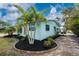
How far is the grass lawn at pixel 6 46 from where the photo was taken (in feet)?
7.93

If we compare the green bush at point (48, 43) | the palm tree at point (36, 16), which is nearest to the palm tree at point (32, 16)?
the palm tree at point (36, 16)

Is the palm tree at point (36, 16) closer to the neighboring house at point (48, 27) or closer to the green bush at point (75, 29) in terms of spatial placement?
the neighboring house at point (48, 27)

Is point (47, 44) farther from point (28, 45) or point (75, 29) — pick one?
point (75, 29)

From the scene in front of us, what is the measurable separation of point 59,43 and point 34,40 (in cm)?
35

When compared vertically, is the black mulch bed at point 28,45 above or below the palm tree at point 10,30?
Answer: below

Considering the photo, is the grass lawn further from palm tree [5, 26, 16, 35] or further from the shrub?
the shrub

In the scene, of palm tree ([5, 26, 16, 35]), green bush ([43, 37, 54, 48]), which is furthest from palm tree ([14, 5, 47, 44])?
green bush ([43, 37, 54, 48])

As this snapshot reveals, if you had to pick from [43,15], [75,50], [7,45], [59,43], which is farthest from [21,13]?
[75,50]

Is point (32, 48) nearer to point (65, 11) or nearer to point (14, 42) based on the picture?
point (14, 42)

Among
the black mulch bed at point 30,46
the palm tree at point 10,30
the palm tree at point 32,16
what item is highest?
the palm tree at point 32,16

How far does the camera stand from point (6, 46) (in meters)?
2.43

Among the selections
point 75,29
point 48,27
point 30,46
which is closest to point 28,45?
point 30,46

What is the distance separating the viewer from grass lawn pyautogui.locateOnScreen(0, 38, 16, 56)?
2.42m

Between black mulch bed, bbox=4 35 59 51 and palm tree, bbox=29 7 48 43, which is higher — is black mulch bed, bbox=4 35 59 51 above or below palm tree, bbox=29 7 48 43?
below
